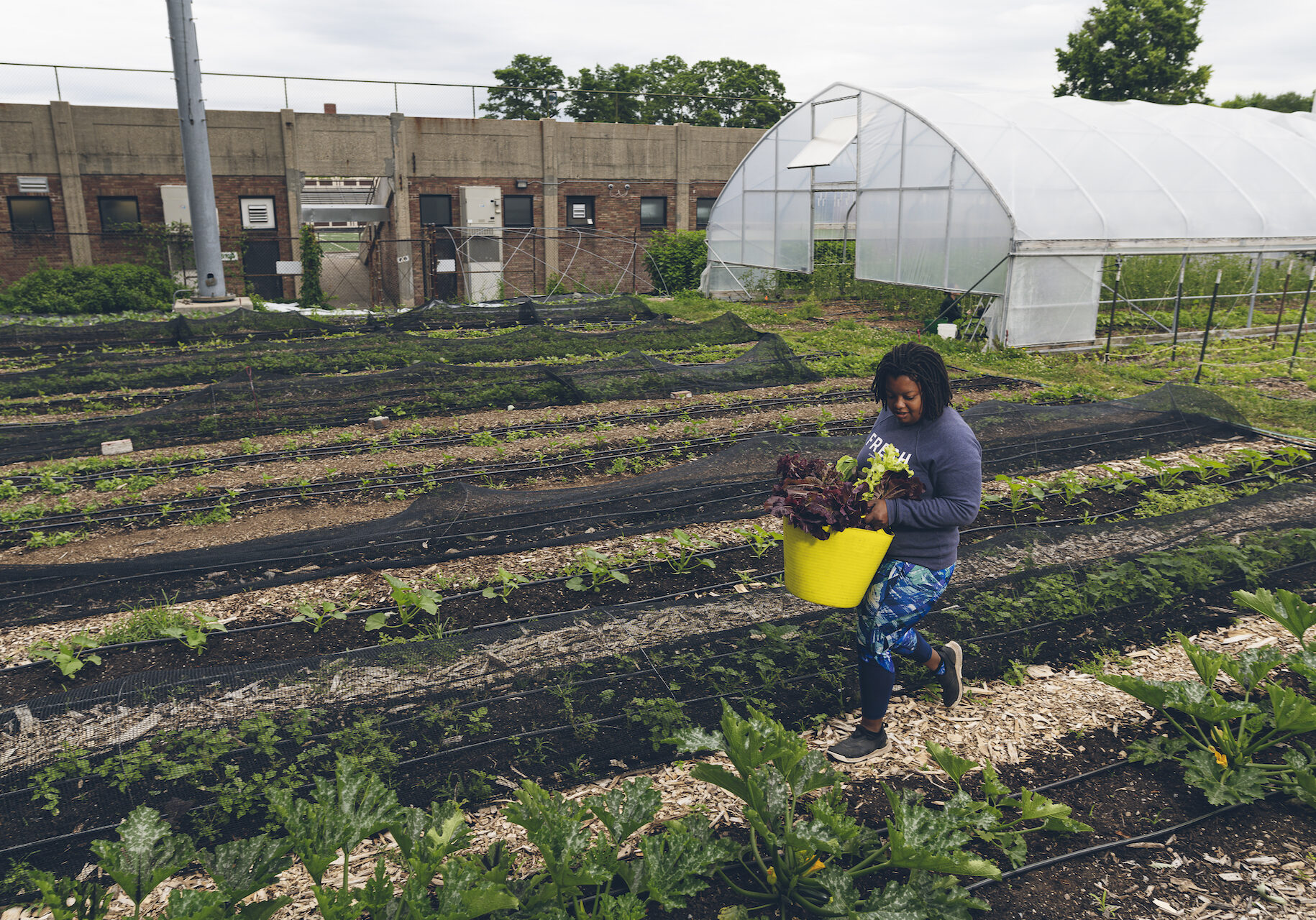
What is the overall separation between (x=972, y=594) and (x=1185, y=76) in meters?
32.7

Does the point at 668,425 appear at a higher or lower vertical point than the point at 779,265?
lower

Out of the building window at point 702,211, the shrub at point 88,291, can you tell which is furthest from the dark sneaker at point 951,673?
the building window at point 702,211

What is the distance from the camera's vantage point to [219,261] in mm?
19031

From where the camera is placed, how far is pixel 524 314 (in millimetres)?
17906

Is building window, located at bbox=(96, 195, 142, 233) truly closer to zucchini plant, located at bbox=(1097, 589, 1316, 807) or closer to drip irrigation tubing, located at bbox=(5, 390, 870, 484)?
drip irrigation tubing, located at bbox=(5, 390, 870, 484)

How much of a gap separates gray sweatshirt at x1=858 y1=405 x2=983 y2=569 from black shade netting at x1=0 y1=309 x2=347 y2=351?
14.5 m

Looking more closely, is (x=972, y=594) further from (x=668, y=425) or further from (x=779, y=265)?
(x=779, y=265)

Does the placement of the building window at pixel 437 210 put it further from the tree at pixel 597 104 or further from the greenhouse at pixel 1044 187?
the tree at pixel 597 104

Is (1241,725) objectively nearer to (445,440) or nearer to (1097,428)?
(1097,428)

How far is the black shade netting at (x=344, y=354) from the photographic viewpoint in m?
11.6

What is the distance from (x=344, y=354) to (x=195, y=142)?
345 inches

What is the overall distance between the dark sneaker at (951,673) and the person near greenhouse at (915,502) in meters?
0.47

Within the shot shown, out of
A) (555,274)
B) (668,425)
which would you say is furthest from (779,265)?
(668,425)

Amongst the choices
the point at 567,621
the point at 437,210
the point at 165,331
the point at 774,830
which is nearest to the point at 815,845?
the point at 774,830
